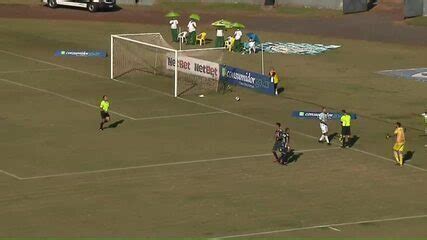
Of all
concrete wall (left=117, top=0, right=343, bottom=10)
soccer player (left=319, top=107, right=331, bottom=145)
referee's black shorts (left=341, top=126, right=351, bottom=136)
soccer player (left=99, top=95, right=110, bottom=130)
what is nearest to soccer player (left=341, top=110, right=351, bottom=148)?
referee's black shorts (left=341, top=126, right=351, bottom=136)

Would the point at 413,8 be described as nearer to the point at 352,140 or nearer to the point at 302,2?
the point at 302,2

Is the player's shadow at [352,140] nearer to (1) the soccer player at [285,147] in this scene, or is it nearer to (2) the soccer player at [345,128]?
(2) the soccer player at [345,128]

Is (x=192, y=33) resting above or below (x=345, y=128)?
below

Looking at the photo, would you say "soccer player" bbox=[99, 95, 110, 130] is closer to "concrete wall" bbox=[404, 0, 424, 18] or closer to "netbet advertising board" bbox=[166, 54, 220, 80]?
"netbet advertising board" bbox=[166, 54, 220, 80]

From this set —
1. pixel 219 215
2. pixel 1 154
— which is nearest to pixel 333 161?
pixel 219 215

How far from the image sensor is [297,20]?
85.3 m

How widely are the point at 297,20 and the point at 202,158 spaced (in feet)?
139

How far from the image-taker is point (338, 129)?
50.5 metres

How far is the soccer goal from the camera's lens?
59.4m

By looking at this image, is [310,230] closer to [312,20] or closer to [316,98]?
[316,98]

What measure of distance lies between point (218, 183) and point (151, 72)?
24.0m

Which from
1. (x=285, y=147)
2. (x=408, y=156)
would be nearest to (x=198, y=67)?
(x=408, y=156)

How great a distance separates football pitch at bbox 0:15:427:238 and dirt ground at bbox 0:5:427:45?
944cm

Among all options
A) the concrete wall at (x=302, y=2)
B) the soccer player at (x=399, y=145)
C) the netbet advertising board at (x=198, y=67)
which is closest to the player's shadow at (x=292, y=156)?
the soccer player at (x=399, y=145)
